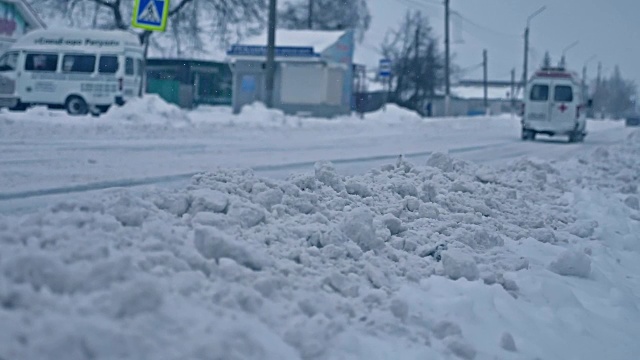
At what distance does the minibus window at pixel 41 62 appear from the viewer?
26531mm

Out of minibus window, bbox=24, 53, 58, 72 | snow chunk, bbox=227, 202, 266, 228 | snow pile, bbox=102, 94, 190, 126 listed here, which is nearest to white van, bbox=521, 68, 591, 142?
snow pile, bbox=102, 94, 190, 126

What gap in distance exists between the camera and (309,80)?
130ft

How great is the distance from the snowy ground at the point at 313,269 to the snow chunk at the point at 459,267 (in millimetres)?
11

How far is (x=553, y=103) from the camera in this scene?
88.8 ft

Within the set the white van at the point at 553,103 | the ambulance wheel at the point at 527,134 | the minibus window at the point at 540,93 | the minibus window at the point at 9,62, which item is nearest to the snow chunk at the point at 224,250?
the white van at the point at 553,103

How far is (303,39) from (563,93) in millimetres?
18236

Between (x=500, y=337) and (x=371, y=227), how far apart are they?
4.27 ft

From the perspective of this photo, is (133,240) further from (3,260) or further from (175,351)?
(175,351)

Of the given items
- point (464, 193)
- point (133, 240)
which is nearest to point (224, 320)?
point (133, 240)

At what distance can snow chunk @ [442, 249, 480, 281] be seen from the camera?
4.94m

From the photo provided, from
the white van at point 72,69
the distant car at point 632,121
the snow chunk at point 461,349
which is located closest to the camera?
the snow chunk at point 461,349

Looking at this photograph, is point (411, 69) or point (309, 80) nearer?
point (309, 80)

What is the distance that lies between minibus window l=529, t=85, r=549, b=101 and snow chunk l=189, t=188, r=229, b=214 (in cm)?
2394

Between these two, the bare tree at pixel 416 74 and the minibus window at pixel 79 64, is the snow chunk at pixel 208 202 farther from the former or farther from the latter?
the bare tree at pixel 416 74
